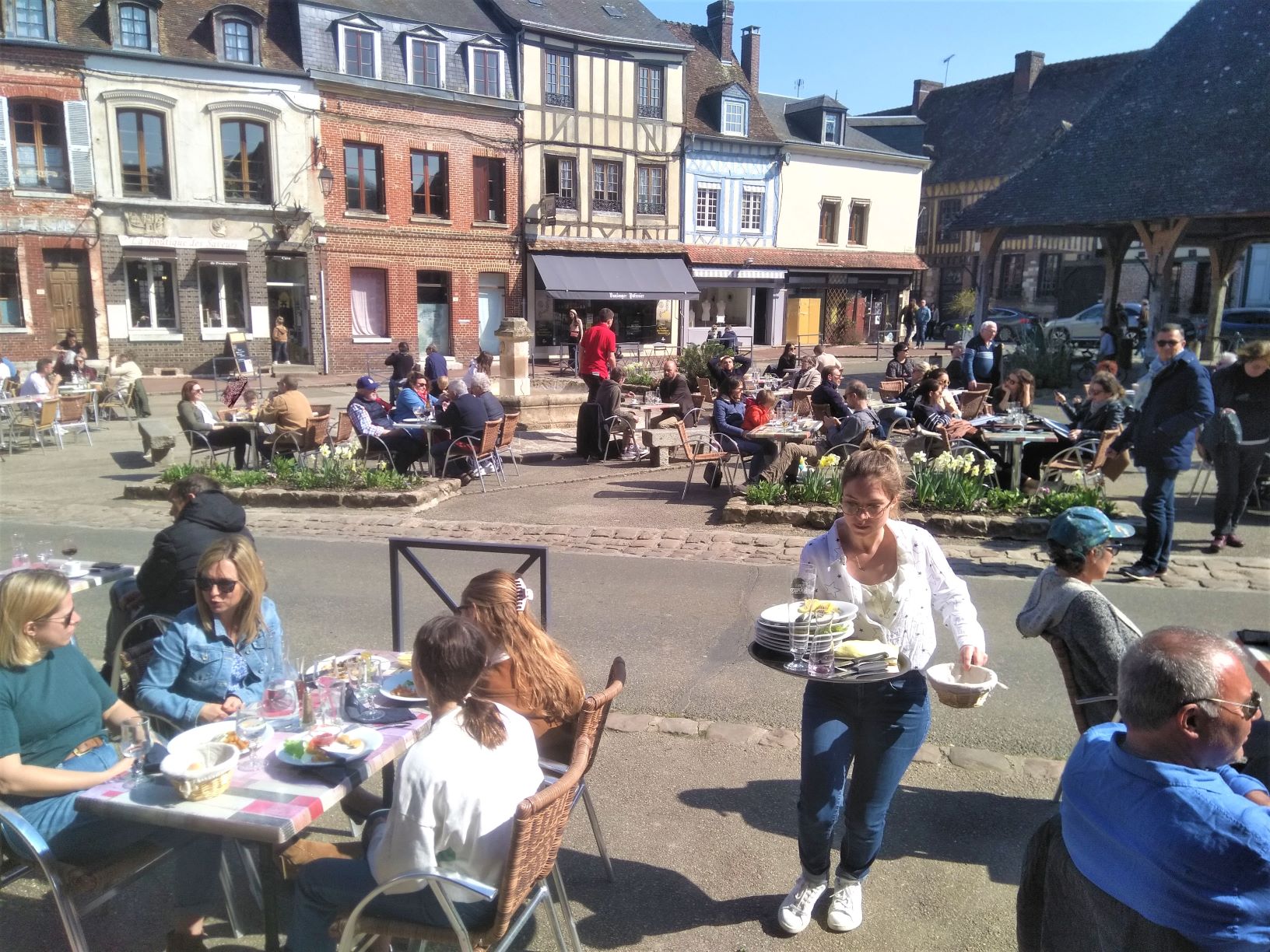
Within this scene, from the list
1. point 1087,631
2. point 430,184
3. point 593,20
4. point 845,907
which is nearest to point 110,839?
point 845,907

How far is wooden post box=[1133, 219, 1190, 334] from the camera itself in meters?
18.0

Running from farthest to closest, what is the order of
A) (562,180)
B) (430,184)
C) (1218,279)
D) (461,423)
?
(562,180)
(430,184)
(1218,279)
(461,423)

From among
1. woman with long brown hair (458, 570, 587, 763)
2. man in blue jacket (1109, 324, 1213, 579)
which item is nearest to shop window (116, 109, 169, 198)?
man in blue jacket (1109, 324, 1213, 579)

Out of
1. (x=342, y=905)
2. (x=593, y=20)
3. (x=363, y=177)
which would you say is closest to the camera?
(x=342, y=905)

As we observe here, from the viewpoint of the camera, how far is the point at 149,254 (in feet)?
76.1

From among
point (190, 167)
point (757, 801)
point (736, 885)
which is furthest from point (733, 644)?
point (190, 167)

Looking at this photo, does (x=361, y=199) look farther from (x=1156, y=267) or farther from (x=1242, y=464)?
(x=1242, y=464)

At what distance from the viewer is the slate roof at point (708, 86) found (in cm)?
3141

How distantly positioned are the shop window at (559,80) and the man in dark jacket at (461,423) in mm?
19790

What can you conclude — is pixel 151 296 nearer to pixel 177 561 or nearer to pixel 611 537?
pixel 611 537

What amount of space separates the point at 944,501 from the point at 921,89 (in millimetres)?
47403

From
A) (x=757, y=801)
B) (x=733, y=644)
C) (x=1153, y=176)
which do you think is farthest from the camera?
(x=1153, y=176)

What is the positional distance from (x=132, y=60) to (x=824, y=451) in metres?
20.8

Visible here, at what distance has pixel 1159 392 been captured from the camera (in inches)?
273
